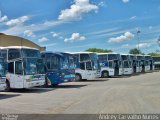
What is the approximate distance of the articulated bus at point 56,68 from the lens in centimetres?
2812

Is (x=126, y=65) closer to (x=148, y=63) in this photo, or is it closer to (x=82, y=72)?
(x=82, y=72)

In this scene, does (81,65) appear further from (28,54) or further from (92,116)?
(92,116)

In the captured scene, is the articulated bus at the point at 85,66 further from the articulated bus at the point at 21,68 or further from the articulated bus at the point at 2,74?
the articulated bus at the point at 2,74

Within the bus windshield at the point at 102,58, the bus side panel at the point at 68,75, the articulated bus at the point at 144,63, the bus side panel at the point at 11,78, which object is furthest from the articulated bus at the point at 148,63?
the bus side panel at the point at 11,78

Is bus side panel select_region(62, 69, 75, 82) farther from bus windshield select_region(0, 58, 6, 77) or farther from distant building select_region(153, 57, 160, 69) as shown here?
distant building select_region(153, 57, 160, 69)

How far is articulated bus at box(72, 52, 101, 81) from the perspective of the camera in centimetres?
3669

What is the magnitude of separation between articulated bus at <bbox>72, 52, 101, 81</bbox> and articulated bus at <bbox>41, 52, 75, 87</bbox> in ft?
23.2

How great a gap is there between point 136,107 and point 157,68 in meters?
66.6

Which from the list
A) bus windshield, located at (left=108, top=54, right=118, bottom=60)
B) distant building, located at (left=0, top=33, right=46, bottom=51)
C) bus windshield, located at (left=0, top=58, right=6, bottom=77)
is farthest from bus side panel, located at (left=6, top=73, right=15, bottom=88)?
distant building, located at (left=0, top=33, right=46, bottom=51)

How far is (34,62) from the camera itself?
81.8 feet

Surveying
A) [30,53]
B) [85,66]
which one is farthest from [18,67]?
[85,66]

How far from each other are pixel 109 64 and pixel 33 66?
21.7m

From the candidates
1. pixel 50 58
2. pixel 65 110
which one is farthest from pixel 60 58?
pixel 65 110

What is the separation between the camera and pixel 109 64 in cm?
4541
